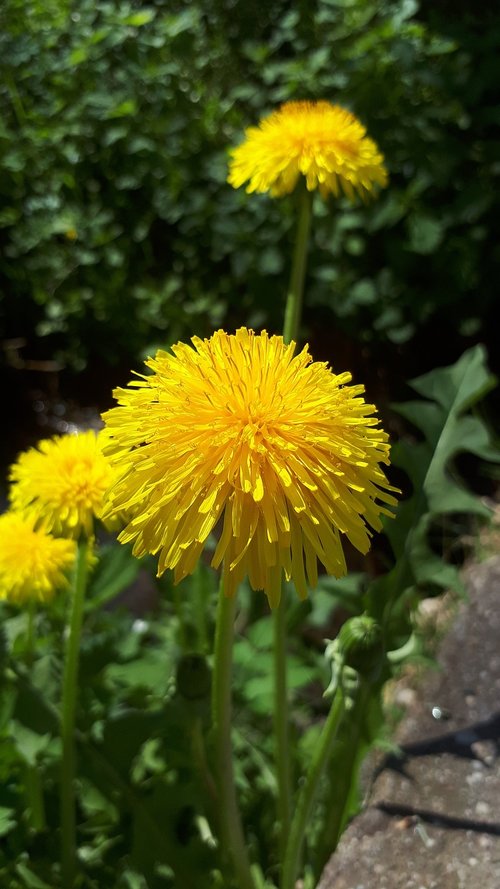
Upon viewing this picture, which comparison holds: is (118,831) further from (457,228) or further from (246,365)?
(457,228)

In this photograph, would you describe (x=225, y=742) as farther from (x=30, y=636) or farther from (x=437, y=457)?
(x=437, y=457)

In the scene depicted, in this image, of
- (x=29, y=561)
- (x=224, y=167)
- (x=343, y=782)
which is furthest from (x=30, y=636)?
(x=224, y=167)

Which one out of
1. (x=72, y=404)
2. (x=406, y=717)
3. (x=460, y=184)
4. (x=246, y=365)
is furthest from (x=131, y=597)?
(x=246, y=365)

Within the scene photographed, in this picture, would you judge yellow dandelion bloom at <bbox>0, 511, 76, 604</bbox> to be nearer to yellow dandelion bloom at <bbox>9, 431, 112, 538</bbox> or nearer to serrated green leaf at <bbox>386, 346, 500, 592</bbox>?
yellow dandelion bloom at <bbox>9, 431, 112, 538</bbox>

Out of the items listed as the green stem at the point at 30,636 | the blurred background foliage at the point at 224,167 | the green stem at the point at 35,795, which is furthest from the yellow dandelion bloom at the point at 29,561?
the blurred background foliage at the point at 224,167

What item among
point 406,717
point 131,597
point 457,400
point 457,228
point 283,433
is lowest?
point 406,717

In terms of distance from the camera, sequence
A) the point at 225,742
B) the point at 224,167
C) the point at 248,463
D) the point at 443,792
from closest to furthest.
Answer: the point at 248,463, the point at 225,742, the point at 443,792, the point at 224,167
